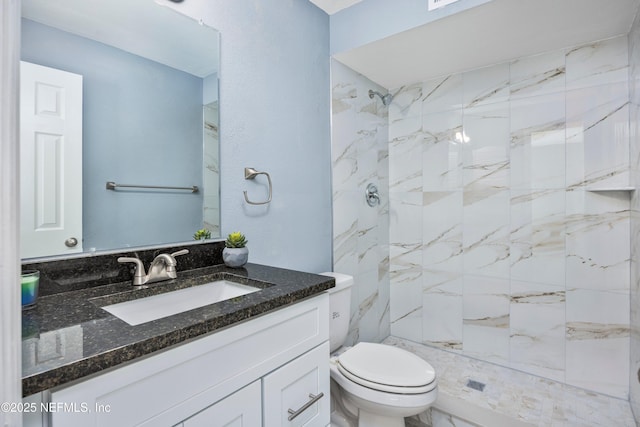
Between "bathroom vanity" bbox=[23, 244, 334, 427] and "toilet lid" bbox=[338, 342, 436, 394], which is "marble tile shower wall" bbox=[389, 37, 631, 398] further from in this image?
"bathroom vanity" bbox=[23, 244, 334, 427]

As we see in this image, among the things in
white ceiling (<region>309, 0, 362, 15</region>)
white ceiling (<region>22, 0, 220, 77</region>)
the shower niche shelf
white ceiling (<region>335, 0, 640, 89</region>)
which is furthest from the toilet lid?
white ceiling (<region>309, 0, 362, 15</region>)

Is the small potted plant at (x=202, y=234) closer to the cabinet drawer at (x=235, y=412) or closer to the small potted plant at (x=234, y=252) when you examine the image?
the small potted plant at (x=234, y=252)

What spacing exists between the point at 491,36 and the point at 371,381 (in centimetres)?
190

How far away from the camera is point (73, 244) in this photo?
3.45 feet

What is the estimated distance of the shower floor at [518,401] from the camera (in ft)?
5.53

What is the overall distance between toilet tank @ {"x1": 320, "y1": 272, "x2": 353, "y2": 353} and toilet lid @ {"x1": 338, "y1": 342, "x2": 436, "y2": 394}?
10 centimetres

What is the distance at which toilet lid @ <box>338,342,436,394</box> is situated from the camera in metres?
1.44

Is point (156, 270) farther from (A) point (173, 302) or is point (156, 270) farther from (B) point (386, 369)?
(B) point (386, 369)

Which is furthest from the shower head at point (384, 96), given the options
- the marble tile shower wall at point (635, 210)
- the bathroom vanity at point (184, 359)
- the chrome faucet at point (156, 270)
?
the chrome faucet at point (156, 270)

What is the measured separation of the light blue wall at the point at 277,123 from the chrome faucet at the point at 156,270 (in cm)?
33

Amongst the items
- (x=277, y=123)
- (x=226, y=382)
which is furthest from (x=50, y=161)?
(x=277, y=123)

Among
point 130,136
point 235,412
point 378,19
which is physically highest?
point 378,19

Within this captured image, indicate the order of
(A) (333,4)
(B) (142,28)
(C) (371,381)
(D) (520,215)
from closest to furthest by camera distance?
(B) (142,28)
(C) (371,381)
(A) (333,4)
(D) (520,215)

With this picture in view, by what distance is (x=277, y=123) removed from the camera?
174cm
